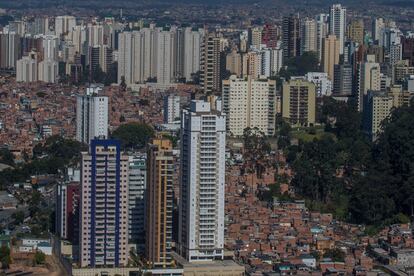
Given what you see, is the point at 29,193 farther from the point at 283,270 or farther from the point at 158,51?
the point at 158,51

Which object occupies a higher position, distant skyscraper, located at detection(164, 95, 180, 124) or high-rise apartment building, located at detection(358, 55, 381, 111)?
high-rise apartment building, located at detection(358, 55, 381, 111)

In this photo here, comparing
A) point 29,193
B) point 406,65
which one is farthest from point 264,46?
point 29,193

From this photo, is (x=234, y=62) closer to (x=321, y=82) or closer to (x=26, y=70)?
(x=321, y=82)

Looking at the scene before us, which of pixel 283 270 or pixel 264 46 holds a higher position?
pixel 264 46

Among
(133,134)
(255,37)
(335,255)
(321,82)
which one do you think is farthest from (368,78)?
(335,255)

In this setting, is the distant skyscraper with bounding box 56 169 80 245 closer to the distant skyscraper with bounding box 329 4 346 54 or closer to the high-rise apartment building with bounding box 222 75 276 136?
the high-rise apartment building with bounding box 222 75 276 136

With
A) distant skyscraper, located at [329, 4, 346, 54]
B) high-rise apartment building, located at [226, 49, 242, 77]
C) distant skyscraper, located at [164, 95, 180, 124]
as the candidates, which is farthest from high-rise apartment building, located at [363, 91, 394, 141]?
distant skyscraper, located at [329, 4, 346, 54]
